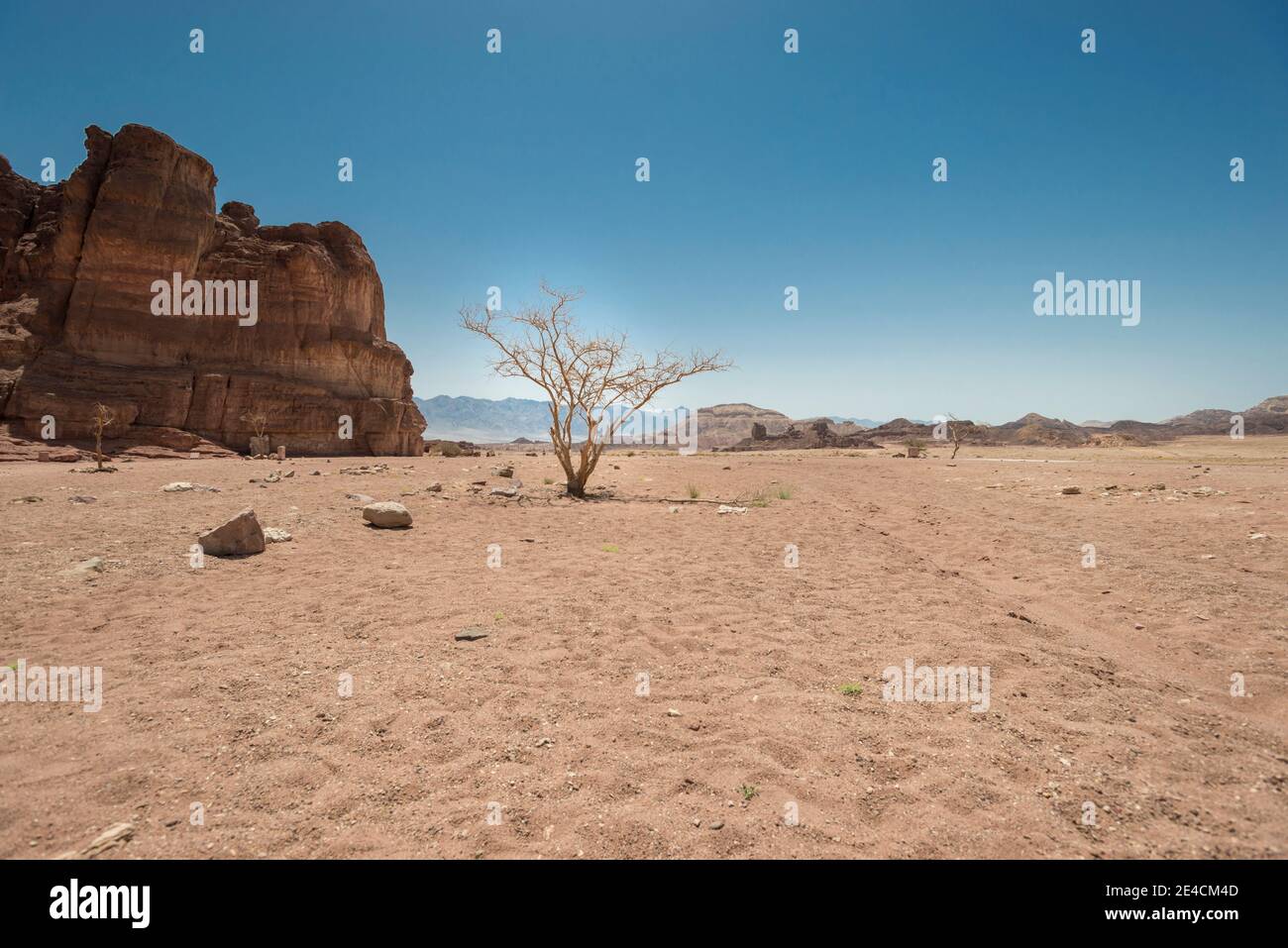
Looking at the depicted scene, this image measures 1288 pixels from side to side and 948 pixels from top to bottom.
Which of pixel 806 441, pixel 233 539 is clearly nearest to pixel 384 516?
pixel 233 539

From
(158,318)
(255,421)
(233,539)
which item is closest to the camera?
(233,539)

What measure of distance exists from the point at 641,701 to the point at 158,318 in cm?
4741

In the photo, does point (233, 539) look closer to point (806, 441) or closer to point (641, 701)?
point (641, 701)

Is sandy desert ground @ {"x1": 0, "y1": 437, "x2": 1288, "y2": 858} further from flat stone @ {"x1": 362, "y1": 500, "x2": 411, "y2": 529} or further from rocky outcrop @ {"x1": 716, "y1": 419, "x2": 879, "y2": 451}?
rocky outcrop @ {"x1": 716, "y1": 419, "x2": 879, "y2": 451}

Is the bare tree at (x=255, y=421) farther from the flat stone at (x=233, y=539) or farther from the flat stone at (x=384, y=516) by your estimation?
the flat stone at (x=233, y=539)

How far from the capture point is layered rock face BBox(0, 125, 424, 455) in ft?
101

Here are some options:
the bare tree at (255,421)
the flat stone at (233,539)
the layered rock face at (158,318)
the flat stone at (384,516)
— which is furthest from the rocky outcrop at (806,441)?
the flat stone at (233,539)

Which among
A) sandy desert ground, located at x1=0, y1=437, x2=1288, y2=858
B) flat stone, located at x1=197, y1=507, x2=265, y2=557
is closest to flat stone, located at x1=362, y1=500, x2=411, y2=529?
sandy desert ground, located at x1=0, y1=437, x2=1288, y2=858

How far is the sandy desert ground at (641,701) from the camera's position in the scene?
9.10 feet

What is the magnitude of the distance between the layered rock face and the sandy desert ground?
3175 centimetres

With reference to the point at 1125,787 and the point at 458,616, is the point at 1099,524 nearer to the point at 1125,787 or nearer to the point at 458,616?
the point at 1125,787

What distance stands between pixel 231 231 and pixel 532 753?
178 feet

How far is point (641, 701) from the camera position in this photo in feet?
13.8
